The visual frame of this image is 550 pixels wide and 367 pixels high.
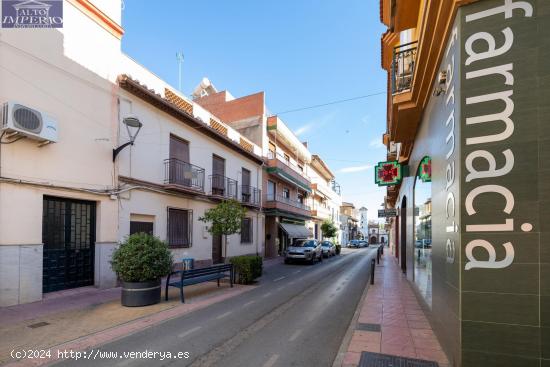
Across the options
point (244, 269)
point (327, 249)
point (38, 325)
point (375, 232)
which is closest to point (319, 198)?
point (327, 249)

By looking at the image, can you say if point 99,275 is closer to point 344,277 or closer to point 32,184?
point 32,184

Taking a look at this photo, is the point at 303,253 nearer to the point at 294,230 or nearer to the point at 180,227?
the point at 294,230

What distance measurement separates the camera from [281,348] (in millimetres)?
4824

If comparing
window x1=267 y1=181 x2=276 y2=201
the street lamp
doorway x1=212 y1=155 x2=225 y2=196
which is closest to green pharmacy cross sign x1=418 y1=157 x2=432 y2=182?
the street lamp

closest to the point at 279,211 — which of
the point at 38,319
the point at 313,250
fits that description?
the point at 313,250

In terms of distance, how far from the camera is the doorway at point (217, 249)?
1578 centimetres

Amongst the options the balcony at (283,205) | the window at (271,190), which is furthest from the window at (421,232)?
the window at (271,190)

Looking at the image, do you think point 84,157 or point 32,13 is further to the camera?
point 84,157

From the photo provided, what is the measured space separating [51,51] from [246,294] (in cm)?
858

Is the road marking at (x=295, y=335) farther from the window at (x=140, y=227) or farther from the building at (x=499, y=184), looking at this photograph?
the window at (x=140, y=227)

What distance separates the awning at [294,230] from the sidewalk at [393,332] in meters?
15.3

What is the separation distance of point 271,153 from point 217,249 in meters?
9.80

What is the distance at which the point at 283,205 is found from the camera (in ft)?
76.4

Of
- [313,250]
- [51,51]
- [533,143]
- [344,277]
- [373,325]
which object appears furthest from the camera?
[313,250]
